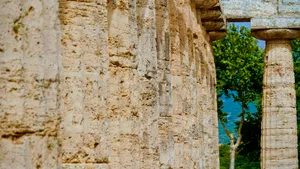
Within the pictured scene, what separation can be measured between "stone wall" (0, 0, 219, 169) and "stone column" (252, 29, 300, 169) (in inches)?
618

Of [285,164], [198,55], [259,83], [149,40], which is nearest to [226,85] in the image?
[259,83]

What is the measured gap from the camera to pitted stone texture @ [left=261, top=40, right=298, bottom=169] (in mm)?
31781

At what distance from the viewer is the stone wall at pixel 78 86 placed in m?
7.00

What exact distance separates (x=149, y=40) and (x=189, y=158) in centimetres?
794

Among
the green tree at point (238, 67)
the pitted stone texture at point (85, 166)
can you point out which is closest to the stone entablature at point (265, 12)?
the green tree at point (238, 67)

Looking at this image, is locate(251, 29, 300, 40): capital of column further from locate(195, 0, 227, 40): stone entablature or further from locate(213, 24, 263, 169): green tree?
locate(213, 24, 263, 169): green tree

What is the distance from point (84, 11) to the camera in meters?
9.47

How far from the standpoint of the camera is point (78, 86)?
907 centimetres

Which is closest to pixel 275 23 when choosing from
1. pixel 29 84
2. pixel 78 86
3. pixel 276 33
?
pixel 276 33

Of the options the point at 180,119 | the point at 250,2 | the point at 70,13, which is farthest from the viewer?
the point at 250,2

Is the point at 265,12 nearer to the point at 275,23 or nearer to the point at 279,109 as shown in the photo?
the point at 275,23

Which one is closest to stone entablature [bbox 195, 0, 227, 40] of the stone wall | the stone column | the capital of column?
the capital of column

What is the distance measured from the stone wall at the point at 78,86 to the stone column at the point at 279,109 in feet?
51.5

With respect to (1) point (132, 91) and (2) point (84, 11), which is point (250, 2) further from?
(2) point (84, 11)
